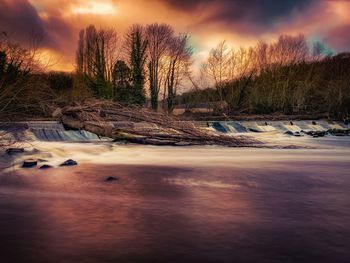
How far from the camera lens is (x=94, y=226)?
5559 millimetres

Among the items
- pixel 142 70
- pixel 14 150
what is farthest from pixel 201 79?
pixel 14 150

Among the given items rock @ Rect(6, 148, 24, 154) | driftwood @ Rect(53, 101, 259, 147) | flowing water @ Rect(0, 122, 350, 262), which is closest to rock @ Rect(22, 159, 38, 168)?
flowing water @ Rect(0, 122, 350, 262)

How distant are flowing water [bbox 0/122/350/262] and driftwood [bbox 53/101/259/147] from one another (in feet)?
6.60

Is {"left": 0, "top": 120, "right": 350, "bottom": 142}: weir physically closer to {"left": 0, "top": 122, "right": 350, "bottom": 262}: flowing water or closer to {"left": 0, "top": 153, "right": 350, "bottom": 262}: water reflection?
{"left": 0, "top": 122, "right": 350, "bottom": 262}: flowing water

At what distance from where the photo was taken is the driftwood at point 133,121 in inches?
537

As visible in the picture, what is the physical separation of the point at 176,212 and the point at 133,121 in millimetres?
8370

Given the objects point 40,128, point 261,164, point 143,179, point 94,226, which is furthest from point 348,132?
point 94,226

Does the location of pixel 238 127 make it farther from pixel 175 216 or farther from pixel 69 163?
pixel 175 216

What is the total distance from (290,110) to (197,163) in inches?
1383

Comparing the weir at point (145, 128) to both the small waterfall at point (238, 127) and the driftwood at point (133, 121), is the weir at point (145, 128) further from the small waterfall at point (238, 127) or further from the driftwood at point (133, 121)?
the driftwood at point (133, 121)

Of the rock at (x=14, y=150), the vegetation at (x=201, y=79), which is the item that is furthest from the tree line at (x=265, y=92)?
the rock at (x=14, y=150)

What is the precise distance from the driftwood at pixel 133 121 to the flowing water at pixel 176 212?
2.01 m

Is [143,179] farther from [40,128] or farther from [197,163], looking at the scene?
[40,128]

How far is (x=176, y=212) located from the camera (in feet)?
20.7
